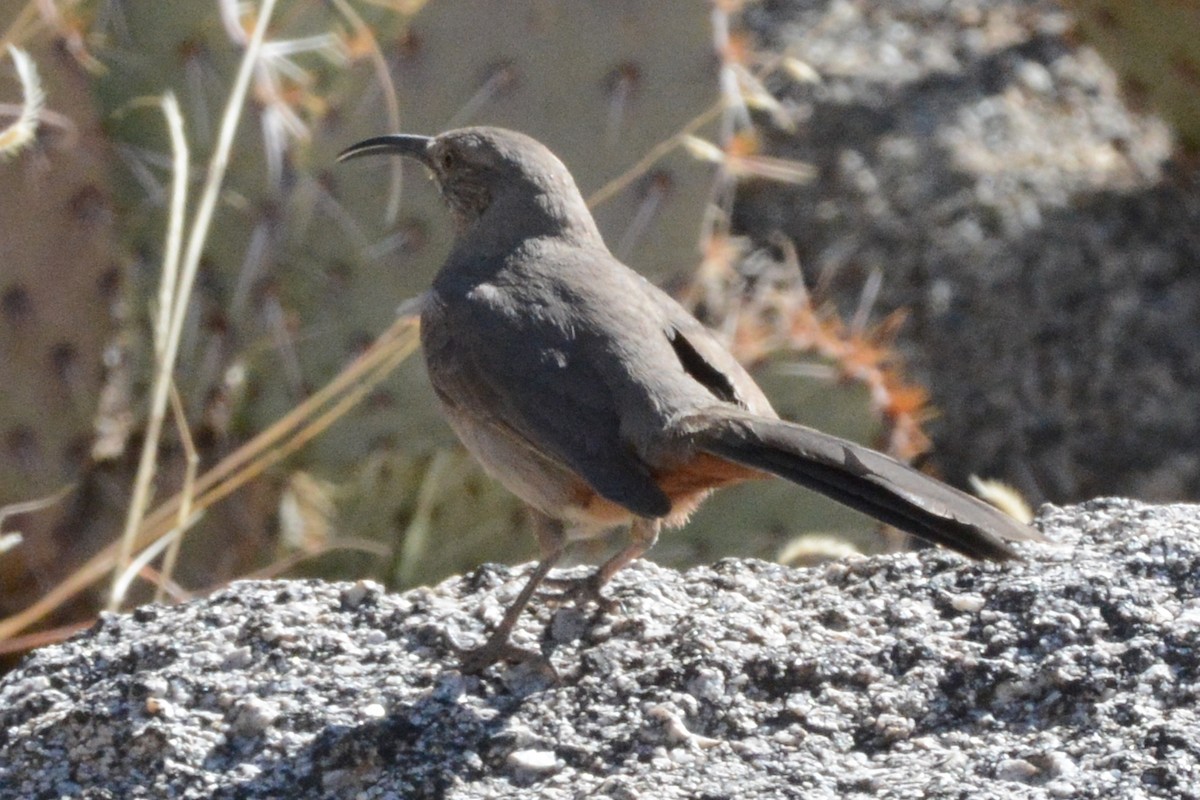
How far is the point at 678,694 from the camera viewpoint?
8.00 ft

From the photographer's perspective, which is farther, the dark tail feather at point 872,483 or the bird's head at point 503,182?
the bird's head at point 503,182

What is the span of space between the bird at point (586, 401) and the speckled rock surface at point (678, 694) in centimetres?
14

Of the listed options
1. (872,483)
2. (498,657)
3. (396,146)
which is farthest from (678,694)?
(396,146)

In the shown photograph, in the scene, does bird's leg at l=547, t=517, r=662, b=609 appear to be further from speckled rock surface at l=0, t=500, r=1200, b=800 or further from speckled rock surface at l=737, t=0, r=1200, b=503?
speckled rock surface at l=737, t=0, r=1200, b=503

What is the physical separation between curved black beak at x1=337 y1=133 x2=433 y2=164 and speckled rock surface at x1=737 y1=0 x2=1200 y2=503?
243cm

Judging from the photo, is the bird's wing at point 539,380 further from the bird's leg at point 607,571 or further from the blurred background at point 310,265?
the blurred background at point 310,265

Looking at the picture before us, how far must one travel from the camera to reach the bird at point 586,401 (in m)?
2.58

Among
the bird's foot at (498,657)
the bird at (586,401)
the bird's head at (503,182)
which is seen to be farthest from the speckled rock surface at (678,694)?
the bird's head at (503,182)

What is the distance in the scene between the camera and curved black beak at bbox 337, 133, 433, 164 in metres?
3.63

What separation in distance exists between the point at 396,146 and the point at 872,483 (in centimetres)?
156

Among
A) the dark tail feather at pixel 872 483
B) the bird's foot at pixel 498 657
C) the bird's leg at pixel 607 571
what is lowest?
the bird's foot at pixel 498 657

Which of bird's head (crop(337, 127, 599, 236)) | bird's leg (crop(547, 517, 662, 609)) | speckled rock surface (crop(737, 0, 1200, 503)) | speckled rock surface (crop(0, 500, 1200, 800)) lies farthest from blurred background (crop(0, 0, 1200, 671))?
speckled rock surface (crop(737, 0, 1200, 503))

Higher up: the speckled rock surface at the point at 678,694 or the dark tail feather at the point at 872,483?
the dark tail feather at the point at 872,483

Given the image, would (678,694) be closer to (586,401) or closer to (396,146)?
(586,401)
